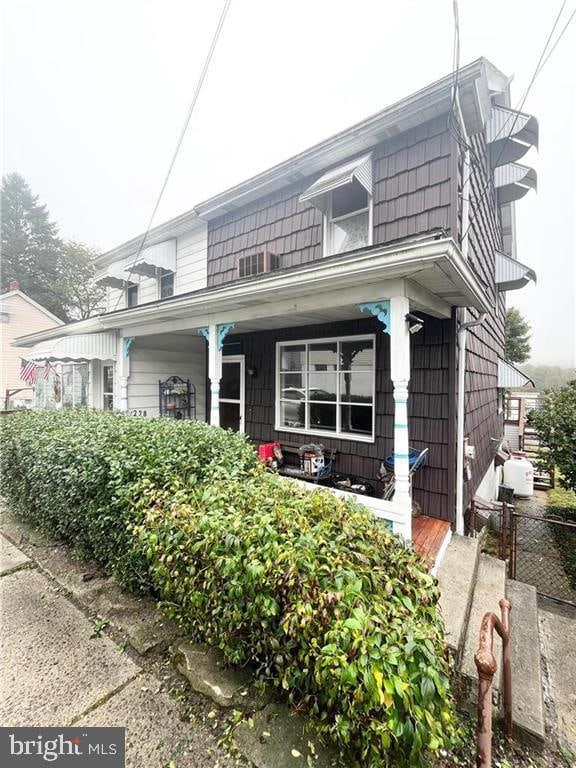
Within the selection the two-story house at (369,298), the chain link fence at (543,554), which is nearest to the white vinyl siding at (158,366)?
the two-story house at (369,298)

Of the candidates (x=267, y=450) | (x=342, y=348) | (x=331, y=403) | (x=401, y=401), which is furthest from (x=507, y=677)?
(x=267, y=450)

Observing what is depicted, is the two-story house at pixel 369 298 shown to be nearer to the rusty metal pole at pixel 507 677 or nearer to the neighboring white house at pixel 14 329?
the rusty metal pole at pixel 507 677

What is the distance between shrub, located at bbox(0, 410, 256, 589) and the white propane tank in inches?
321

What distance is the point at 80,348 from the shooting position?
24.2 feet

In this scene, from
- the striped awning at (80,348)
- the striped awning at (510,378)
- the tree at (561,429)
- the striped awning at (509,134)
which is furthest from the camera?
the striped awning at (510,378)

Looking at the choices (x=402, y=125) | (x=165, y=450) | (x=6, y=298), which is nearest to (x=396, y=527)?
(x=165, y=450)

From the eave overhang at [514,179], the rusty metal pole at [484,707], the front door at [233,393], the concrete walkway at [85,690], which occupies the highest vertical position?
the eave overhang at [514,179]

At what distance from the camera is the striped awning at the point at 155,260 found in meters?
8.36

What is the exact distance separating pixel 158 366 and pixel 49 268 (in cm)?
3027

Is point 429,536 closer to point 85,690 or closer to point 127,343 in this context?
point 85,690

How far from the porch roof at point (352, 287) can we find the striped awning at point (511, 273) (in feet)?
13.4

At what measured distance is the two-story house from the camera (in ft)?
11.9

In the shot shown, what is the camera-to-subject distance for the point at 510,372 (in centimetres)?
919

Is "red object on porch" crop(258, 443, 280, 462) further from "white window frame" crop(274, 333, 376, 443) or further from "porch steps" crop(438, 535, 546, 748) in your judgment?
"porch steps" crop(438, 535, 546, 748)
